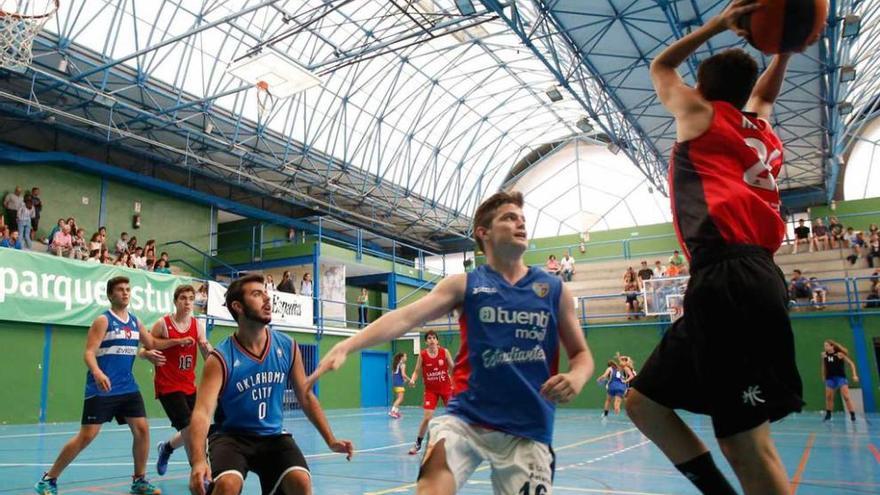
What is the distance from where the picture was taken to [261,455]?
4148mm

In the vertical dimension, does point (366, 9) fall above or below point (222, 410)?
above

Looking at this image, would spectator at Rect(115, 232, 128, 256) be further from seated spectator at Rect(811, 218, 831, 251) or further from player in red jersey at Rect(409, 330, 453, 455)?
seated spectator at Rect(811, 218, 831, 251)

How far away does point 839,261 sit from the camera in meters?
24.2

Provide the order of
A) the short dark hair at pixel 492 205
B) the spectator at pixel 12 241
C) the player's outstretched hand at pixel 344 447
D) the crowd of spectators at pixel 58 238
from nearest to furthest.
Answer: the short dark hair at pixel 492 205
the player's outstretched hand at pixel 344 447
the spectator at pixel 12 241
the crowd of spectators at pixel 58 238

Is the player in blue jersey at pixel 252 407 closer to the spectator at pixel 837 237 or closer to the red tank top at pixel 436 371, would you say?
the red tank top at pixel 436 371

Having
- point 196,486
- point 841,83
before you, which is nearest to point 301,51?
point 841,83

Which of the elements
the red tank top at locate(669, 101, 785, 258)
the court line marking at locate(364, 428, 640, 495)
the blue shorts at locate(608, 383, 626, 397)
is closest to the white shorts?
the red tank top at locate(669, 101, 785, 258)

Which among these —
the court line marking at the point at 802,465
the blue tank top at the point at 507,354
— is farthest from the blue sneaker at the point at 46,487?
the court line marking at the point at 802,465

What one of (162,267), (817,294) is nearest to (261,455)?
(162,267)

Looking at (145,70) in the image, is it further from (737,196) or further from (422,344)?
(737,196)

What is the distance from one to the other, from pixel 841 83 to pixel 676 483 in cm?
2013

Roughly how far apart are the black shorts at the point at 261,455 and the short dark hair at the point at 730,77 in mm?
3184

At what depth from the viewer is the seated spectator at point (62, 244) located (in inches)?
723

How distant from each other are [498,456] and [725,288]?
117cm
